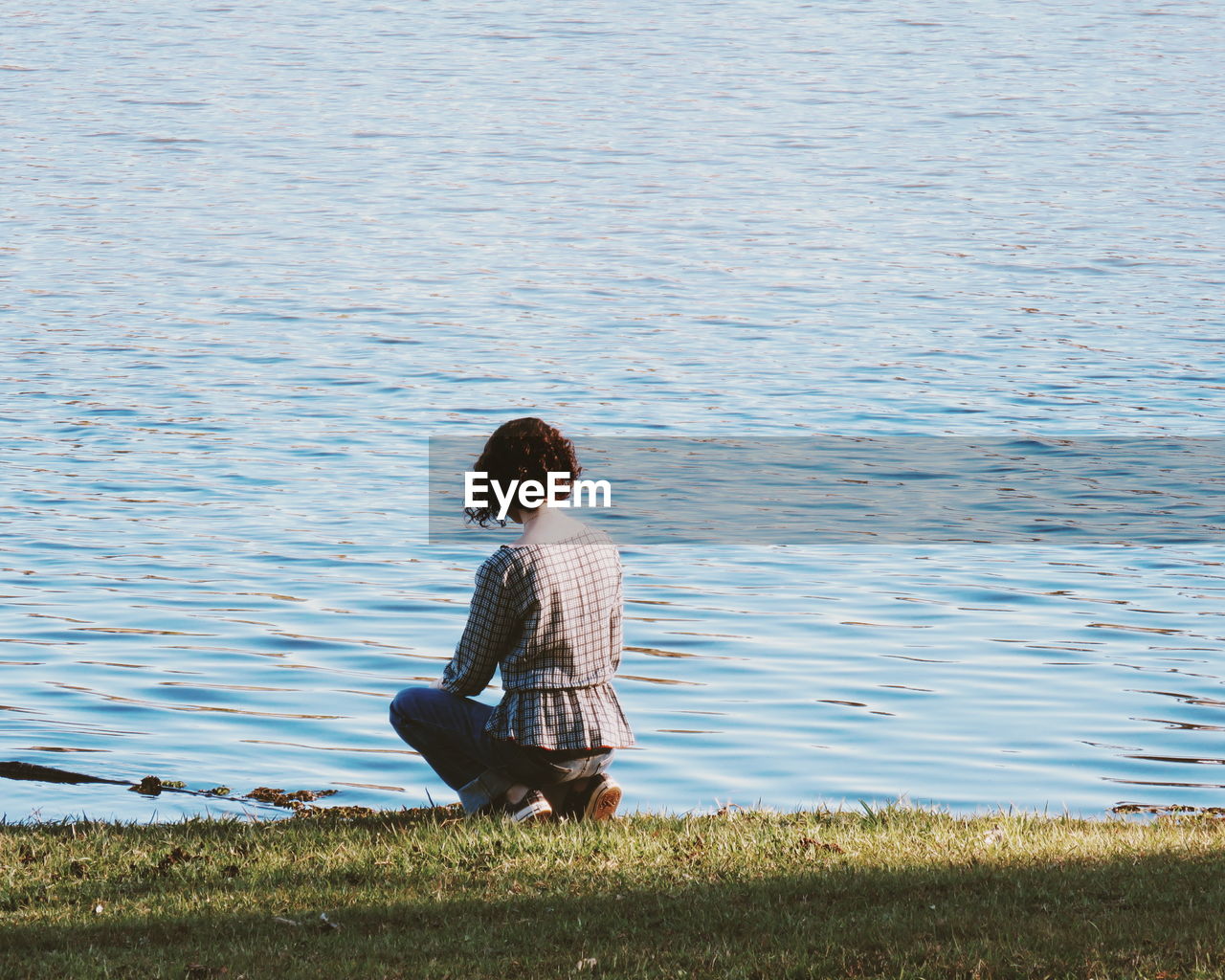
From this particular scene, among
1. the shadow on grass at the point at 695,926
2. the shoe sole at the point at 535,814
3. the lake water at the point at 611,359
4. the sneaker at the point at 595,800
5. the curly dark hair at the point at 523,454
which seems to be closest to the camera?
the shadow on grass at the point at 695,926

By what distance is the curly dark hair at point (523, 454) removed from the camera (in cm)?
697

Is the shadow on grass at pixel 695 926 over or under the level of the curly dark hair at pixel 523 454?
under

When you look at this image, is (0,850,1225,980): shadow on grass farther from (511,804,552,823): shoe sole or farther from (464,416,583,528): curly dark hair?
(464,416,583,528): curly dark hair

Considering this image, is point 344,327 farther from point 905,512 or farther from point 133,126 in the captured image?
point 133,126

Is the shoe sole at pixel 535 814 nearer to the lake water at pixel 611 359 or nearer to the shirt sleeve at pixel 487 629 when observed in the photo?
the shirt sleeve at pixel 487 629

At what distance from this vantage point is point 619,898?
622 centimetres

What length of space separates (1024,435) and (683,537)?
19.4 ft

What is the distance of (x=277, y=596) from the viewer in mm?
13422

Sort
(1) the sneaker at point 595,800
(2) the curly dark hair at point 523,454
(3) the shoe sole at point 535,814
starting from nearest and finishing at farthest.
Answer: (2) the curly dark hair at point 523,454 < (3) the shoe sole at point 535,814 < (1) the sneaker at point 595,800

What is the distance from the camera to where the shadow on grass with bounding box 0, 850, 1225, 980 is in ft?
18.0

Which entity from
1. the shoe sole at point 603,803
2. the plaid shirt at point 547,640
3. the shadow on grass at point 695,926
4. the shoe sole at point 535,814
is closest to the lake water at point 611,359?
the shoe sole at point 603,803

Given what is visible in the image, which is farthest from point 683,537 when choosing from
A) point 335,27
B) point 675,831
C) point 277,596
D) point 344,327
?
point 335,27

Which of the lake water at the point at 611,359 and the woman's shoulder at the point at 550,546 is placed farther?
the lake water at the point at 611,359

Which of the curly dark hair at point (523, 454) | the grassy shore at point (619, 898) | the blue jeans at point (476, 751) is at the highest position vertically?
the curly dark hair at point (523, 454)
